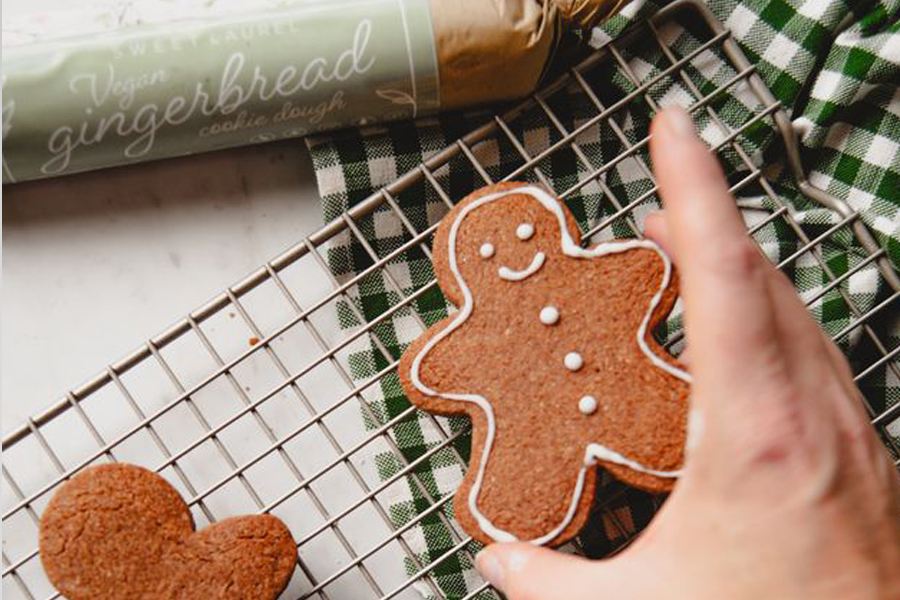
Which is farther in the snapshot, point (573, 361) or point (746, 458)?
point (573, 361)

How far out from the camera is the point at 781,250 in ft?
3.76

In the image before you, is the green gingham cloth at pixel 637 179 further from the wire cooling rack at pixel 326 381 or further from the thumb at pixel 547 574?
the thumb at pixel 547 574

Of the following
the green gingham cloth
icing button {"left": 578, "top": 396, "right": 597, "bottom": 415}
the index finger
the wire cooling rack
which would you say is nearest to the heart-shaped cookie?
the wire cooling rack

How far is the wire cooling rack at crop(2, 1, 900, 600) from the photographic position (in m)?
1.10

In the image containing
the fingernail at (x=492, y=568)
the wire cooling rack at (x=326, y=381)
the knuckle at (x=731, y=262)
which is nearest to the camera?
the knuckle at (x=731, y=262)

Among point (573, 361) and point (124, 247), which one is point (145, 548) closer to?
point (124, 247)

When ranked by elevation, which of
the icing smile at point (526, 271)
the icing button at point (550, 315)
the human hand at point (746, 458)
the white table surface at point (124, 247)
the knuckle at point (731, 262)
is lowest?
the human hand at point (746, 458)

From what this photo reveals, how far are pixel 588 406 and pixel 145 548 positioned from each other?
480 millimetres

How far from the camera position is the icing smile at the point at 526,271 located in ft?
3.39

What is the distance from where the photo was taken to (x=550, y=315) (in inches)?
40.1

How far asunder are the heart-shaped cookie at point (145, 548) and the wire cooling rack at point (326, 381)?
0.19ft

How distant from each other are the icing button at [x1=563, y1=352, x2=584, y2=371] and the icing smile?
0.31ft

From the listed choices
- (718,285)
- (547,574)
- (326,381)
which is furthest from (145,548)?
(718,285)

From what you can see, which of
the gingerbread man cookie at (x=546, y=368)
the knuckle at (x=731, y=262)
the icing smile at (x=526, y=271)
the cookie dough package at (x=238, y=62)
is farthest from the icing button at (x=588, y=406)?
the cookie dough package at (x=238, y=62)
